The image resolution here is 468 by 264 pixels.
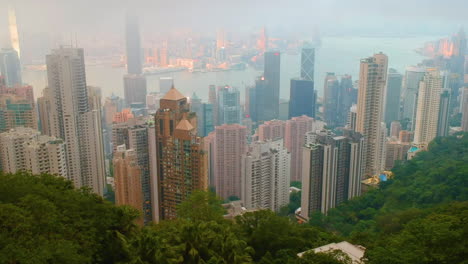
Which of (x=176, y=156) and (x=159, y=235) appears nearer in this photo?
(x=159, y=235)

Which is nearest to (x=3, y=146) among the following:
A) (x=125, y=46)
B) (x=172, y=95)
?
(x=172, y=95)

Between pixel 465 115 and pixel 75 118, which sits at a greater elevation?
pixel 75 118

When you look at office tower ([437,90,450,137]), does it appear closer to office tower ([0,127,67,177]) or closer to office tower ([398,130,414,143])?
office tower ([398,130,414,143])

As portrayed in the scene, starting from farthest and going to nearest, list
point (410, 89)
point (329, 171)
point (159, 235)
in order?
point (410, 89), point (329, 171), point (159, 235)

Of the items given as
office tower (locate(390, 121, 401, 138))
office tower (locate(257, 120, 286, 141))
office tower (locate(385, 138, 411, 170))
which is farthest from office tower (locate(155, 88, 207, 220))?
office tower (locate(390, 121, 401, 138))

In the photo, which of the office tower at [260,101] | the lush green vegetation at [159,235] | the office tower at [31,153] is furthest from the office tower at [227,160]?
the lush green vegetation at [159,235]

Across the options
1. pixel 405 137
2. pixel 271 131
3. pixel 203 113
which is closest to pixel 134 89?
pixel 203 113

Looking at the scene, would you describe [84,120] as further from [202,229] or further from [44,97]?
[202,229]

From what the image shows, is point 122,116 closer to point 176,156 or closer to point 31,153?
point 31,153
